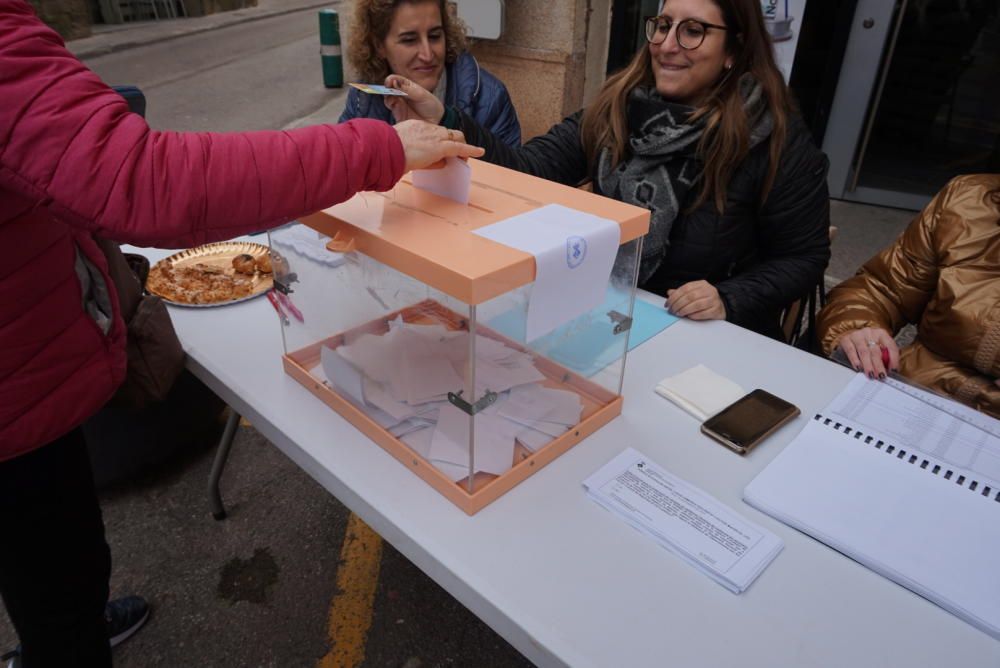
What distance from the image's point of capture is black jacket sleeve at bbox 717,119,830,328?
174 centimetres

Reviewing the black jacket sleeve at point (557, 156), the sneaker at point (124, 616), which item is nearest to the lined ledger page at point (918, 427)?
the black jacket sleeve at point (557, 156)

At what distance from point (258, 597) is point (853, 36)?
446cm

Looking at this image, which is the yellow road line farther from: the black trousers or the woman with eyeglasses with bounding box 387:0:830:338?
the woman with eyeglasses with bounding box 387:0:830:338

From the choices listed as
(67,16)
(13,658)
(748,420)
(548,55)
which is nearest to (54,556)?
(13,658)

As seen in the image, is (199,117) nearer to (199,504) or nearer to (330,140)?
(199,504)

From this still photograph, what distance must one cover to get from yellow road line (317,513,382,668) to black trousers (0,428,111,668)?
61 cm

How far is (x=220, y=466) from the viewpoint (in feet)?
6.46

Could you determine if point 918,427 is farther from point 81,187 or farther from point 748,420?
point 81,187

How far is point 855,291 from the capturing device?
5.74 ft

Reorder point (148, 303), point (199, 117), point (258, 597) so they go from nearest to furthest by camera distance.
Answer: point (148, 303)
point (258, 597)
point (199, 117)

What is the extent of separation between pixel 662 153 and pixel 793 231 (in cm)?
43

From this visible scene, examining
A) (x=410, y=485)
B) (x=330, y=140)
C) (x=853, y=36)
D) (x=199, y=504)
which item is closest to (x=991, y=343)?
(x=410, y=485)

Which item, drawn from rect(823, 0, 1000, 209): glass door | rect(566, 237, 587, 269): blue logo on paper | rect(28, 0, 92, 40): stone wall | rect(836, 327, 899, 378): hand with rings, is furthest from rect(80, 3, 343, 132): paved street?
rect(566, 237, 587, 269): blue logo on paper

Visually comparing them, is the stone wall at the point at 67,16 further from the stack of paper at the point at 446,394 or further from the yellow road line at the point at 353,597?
the stack of paper at the point at 446,394
